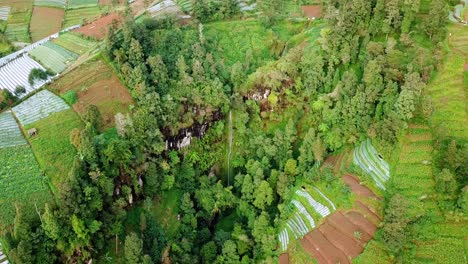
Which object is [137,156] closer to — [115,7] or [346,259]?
[346,259]

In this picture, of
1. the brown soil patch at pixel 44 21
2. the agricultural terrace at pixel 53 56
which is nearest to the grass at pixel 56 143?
the agricultural terrace at pixel 53 56

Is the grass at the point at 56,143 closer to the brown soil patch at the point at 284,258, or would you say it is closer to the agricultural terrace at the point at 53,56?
the agricultural terrace at the point at 53,56

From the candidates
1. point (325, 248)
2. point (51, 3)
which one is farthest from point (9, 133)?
point (51, 3)

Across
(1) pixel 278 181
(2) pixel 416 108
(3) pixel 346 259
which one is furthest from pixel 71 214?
(2) pixel 416 108

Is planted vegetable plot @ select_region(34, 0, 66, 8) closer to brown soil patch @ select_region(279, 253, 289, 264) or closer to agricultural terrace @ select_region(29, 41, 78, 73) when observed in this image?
agricultural terrace @ select_region(29, 41, 78, 73)

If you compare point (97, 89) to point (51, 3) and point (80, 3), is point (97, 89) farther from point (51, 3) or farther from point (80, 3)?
point (51, 3)

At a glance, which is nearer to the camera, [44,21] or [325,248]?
[325,248]
